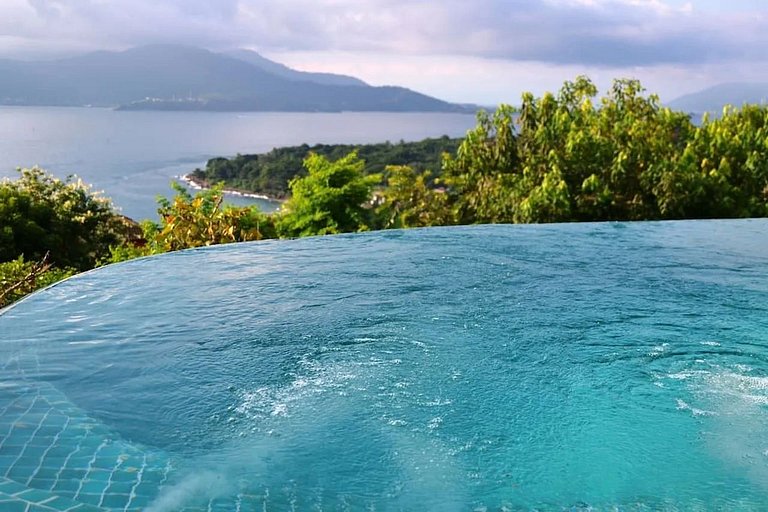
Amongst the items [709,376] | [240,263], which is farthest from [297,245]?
[709,376]

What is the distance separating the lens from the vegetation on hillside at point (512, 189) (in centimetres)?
1159

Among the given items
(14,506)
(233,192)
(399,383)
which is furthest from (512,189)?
(233,192)

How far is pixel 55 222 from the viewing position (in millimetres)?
13508

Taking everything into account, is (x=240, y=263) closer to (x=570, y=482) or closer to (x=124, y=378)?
(x=124, y=378)

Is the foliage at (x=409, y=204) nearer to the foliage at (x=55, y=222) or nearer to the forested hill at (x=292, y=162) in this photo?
the foliage at (x=55, y=222)

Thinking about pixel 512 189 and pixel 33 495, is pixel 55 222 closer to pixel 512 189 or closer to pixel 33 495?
pixel 512 189

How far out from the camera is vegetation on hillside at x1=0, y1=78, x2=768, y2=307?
38.0ft

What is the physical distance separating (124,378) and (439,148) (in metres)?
35.6

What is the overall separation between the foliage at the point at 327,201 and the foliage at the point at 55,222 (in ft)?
12.6

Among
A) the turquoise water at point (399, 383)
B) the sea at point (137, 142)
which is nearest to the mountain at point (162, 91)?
the sea at point (137, 142)

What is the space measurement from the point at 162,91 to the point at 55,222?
6856 inches

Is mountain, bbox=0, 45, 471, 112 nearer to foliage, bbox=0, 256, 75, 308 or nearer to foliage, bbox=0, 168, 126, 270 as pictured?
foliage, bbox=0, 168, 126, 270

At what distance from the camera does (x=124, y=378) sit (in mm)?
4516

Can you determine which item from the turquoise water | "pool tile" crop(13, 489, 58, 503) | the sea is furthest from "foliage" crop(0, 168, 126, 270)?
"pool tile" crop(13, 489, 58, 503)
